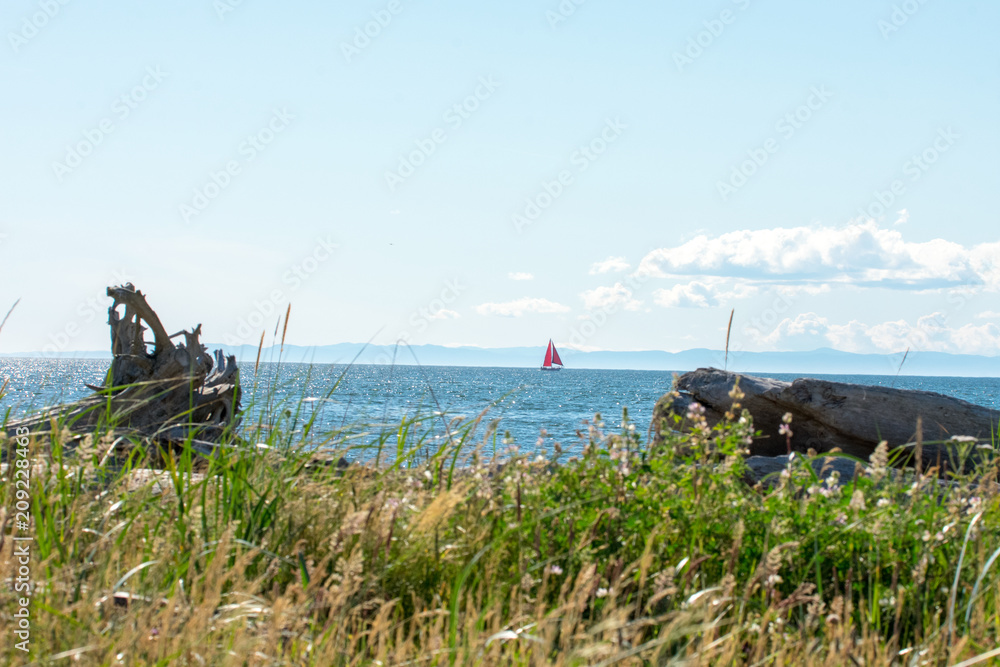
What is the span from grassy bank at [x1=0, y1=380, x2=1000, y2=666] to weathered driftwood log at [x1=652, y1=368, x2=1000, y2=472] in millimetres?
5299

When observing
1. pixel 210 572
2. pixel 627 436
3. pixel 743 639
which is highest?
pixel 627 436

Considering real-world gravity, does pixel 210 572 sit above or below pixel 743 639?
above

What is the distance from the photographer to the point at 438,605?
2855mm

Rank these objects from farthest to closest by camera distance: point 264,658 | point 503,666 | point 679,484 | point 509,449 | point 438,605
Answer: point 509,449
point 679,484
point 438,605
point 503,666
point 264,658

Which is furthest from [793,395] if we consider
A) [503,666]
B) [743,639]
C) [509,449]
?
[503,666]

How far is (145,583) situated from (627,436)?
1958mm

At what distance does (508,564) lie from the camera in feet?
10.1

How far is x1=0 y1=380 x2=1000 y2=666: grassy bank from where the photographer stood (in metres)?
2.28

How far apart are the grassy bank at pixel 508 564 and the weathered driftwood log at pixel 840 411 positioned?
5299mm

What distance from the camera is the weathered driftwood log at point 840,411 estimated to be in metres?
8.63

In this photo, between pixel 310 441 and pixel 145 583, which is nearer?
pixel 145 583

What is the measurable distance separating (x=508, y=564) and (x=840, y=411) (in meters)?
7.20

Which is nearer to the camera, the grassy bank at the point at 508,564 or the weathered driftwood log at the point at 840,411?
the grassy bank at the point at 508,564

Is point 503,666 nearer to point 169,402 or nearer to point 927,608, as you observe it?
point 927,608
